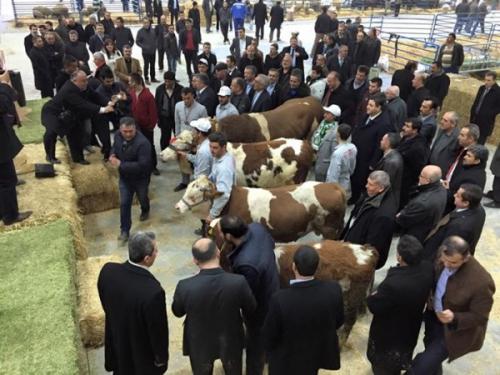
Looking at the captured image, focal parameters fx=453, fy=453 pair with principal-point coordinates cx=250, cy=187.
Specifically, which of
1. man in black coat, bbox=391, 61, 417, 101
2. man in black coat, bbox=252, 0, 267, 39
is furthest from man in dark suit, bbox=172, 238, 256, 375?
man in black coat, bbox=252, 0, 267, 39

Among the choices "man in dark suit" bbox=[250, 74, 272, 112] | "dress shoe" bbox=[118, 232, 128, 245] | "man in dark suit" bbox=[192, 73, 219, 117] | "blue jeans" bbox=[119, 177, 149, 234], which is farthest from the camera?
"man in dark suit" bbox=[250, 74, 272, 112]

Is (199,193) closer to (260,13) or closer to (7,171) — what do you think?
(7,171)

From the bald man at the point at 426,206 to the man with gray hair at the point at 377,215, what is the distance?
0.35m

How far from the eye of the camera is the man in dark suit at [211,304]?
10.7 feet

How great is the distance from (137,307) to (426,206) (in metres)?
3.16

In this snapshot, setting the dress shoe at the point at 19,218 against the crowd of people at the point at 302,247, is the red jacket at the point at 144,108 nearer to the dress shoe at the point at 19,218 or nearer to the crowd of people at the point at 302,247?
the crowd of people at the point at 302,247

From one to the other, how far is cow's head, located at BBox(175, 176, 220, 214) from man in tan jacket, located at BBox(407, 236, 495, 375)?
2677mm

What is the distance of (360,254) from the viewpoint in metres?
4.36

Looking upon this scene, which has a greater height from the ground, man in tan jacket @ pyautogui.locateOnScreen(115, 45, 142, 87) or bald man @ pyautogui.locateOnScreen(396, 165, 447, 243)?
man in tan jacket @ pyautogui.locateOnScreen(115, 45, 142, 87)

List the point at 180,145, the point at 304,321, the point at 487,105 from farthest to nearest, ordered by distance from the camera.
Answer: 1. the point at 487,105
2. the point at 180,145
3. the point at 304,321

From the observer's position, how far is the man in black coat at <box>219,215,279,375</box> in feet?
11.9

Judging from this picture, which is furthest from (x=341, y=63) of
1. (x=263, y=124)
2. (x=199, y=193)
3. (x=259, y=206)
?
(x=199, y=193)

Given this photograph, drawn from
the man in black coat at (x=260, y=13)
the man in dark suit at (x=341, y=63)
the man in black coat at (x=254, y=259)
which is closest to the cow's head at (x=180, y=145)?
the man in black coat at (x=254, y=259)

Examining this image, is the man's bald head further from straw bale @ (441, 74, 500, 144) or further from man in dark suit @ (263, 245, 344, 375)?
straw bale @ (441, 74, 500, 144)
